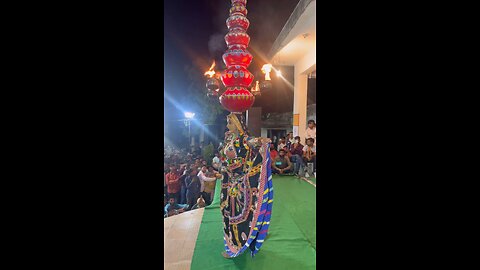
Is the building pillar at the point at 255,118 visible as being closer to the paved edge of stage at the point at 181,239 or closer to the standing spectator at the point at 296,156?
the standing spectator at the point at 296,156

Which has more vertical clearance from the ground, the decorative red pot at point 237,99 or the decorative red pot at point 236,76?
the decorative red pot at point 236,76

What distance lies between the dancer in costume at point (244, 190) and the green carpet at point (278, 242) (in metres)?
0.12

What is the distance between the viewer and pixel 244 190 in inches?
80.0

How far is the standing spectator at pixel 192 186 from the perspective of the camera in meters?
3.93

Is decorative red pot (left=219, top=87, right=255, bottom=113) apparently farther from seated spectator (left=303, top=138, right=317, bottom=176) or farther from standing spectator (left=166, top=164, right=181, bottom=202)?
seated spectator (left=303, top=138, right=317, bottom=176)

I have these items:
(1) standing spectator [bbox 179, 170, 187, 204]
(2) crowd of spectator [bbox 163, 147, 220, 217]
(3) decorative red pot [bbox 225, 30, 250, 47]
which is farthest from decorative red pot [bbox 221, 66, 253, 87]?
(1) standing spectator [bbox 179, 170, 187, 204]

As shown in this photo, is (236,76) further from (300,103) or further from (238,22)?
(300,103)

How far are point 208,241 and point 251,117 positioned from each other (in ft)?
17.7

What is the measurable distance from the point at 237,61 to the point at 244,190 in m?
1.10

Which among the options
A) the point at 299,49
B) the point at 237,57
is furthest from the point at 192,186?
the point at 299,49

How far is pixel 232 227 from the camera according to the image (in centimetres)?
209

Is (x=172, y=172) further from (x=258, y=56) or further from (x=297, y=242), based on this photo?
(x=258, y=56)

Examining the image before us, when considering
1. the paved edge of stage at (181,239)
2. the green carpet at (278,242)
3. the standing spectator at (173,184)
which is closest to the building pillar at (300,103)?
the green carpet at (278,242)

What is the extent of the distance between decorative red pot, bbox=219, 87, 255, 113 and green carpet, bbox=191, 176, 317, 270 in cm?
131
